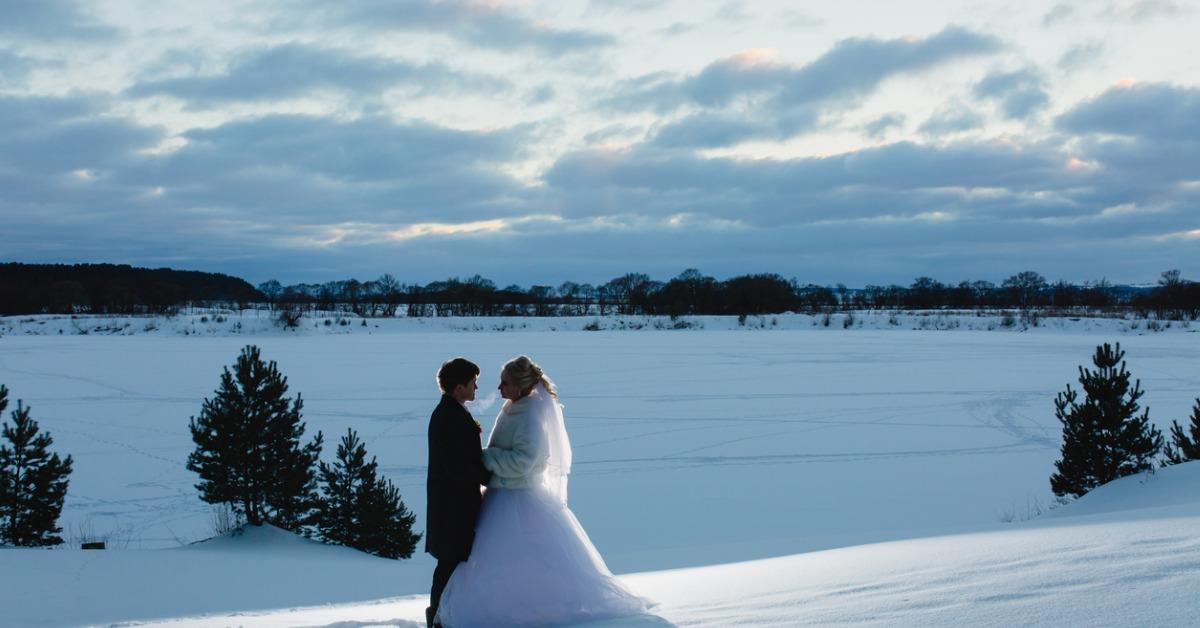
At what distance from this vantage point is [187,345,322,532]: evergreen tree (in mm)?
9836

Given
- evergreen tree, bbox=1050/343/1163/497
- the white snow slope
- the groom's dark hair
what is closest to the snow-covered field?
the white snow slope

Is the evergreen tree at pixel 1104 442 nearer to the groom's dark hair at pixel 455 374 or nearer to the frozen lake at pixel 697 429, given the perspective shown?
the frozen lake at pixel 697 429

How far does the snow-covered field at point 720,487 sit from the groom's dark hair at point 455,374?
1664mm

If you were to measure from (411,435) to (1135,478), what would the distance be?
11666 millimetres

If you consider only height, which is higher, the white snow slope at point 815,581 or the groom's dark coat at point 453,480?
the groom's dark coat at point 453,480

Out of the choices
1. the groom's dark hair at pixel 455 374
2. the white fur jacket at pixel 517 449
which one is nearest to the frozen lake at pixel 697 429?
the white fur jacket at pixel 517 449

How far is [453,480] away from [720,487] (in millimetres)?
8525

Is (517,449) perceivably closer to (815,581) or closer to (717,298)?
(815,581)

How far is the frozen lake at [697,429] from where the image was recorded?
1084 cm

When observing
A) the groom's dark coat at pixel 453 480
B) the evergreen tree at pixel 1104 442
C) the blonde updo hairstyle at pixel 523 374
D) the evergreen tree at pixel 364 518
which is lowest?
the evergreen tree at pixel 364 518

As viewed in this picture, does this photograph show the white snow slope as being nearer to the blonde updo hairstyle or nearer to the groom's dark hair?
the blonde updo hairstyle

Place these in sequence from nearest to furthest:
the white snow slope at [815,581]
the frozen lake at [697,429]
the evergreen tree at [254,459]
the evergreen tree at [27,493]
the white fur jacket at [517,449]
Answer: the white snow slope at [815,581] → the white fur jacket at [517,449] → the evergreen tree at [27,493] → the evergreen tree at [254,459] → the frozen lake at [697,429]

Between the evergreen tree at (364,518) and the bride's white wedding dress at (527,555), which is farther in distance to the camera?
the evergreen tree at (364,518)

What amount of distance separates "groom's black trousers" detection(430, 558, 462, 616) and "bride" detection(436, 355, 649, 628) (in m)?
0.05
